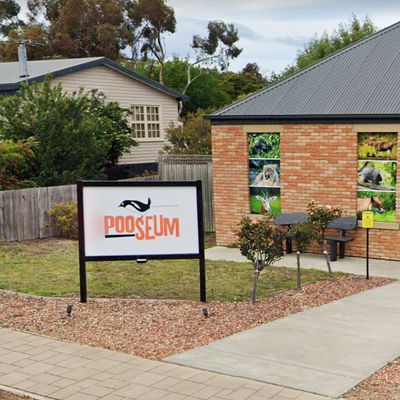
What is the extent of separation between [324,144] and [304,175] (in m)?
0.85

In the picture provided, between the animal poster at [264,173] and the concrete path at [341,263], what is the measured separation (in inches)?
67.3

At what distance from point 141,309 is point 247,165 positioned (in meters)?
7.17

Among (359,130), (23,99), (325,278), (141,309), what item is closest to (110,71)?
(23,99)

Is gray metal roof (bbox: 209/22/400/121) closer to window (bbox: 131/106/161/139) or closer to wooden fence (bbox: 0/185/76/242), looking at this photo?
wooden fence (bbox: 0/185/76/242)

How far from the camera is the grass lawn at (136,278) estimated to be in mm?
12016

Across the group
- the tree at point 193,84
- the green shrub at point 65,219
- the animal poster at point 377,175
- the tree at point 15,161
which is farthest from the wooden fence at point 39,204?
the tree at point 193,84

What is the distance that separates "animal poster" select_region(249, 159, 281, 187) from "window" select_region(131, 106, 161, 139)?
13.6 meters

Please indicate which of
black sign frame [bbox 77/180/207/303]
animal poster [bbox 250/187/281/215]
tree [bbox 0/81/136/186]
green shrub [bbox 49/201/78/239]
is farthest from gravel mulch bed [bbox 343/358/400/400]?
tree [bbox 0/81/136/186]

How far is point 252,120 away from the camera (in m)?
16.9

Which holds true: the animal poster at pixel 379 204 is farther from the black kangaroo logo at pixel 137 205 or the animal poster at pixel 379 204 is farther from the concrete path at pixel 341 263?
the black kangaroo logo at pixel 137 205

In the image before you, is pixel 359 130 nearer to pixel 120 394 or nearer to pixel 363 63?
pixel 363 63

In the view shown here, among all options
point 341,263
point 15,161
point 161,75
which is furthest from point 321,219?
point 161,75

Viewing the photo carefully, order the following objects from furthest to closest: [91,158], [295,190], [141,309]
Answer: [91,158]
[295,190]
[141,309]

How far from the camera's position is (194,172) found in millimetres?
20828
